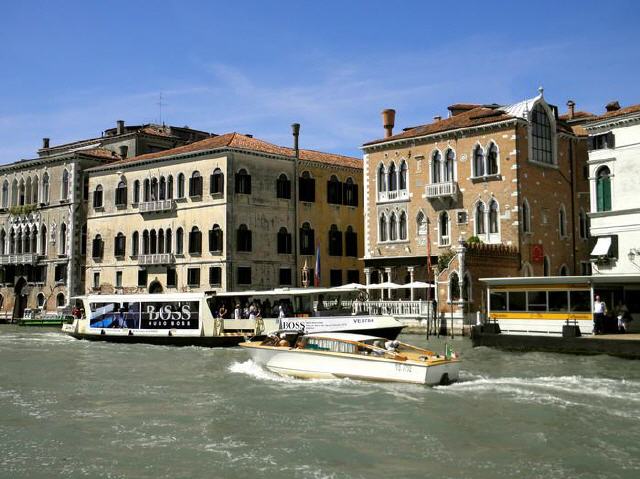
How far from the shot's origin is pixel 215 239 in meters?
40.2

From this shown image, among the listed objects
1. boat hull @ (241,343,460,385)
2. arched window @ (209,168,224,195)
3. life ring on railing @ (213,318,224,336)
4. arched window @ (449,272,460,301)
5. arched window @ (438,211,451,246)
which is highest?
arched window @ (209,168,224,195)

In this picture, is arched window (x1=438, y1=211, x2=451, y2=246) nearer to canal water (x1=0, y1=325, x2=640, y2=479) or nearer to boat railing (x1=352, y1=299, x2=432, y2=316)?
boat railing (x1=352, y1=299, x2=432, y2=316)

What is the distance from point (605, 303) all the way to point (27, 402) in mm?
19118

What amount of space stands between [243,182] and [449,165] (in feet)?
34.2

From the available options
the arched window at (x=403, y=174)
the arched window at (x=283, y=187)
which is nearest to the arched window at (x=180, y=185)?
the arched window at (x=283, y=187)

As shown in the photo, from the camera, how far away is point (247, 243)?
40.6 metres

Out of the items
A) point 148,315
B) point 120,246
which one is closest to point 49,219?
point 120,246

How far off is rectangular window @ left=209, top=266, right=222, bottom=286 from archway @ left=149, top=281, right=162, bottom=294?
3628 millimetres

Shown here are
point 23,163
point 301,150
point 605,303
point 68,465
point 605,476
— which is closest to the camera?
point 605,476

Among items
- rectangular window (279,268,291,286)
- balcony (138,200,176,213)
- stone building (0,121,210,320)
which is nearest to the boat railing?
rectangular window (279,268,291,286)

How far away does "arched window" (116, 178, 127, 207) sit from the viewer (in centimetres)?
4462

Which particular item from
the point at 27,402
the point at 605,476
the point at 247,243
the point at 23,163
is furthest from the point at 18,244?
the point at 605,476

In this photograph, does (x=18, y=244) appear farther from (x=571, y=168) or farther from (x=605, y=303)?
(x=605, y=303)

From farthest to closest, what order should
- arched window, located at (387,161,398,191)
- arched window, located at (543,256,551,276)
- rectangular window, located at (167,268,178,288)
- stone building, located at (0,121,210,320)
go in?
1. stone building, located at (0,121,210,320)
2. rectangular window, located at (167,268,178,288)
3. arched window, located at (387,161,398,191)
4. arched window, located at (543,256,551,276)
